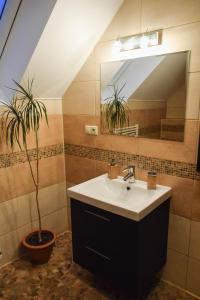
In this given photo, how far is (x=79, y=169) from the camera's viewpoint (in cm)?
235

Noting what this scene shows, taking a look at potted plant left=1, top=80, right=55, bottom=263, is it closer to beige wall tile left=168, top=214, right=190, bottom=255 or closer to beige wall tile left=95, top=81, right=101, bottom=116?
beige wall tile left=95, top=81, right=101, bottom=116

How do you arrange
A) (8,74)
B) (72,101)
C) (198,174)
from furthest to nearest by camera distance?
(72,101) < (8,74) < (198,174)

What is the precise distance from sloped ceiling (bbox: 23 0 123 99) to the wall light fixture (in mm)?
234

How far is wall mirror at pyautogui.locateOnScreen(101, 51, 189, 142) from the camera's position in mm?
1578

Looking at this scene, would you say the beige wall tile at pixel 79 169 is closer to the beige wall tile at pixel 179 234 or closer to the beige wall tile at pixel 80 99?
the beige wall tile at pixel 80 99

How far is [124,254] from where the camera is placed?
1493 millimetres

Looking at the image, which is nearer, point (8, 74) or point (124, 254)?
point (124, 254)

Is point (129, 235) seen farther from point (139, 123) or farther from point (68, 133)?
point (68, 133)

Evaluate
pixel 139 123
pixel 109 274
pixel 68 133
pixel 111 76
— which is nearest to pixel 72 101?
pixel 68 133

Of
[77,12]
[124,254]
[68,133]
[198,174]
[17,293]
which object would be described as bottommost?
[17,293]

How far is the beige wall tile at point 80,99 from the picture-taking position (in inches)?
82.2

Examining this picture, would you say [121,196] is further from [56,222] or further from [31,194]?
[56,222]

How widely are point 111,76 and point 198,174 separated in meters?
1.03

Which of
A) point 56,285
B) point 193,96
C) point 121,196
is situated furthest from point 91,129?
point 56,285
